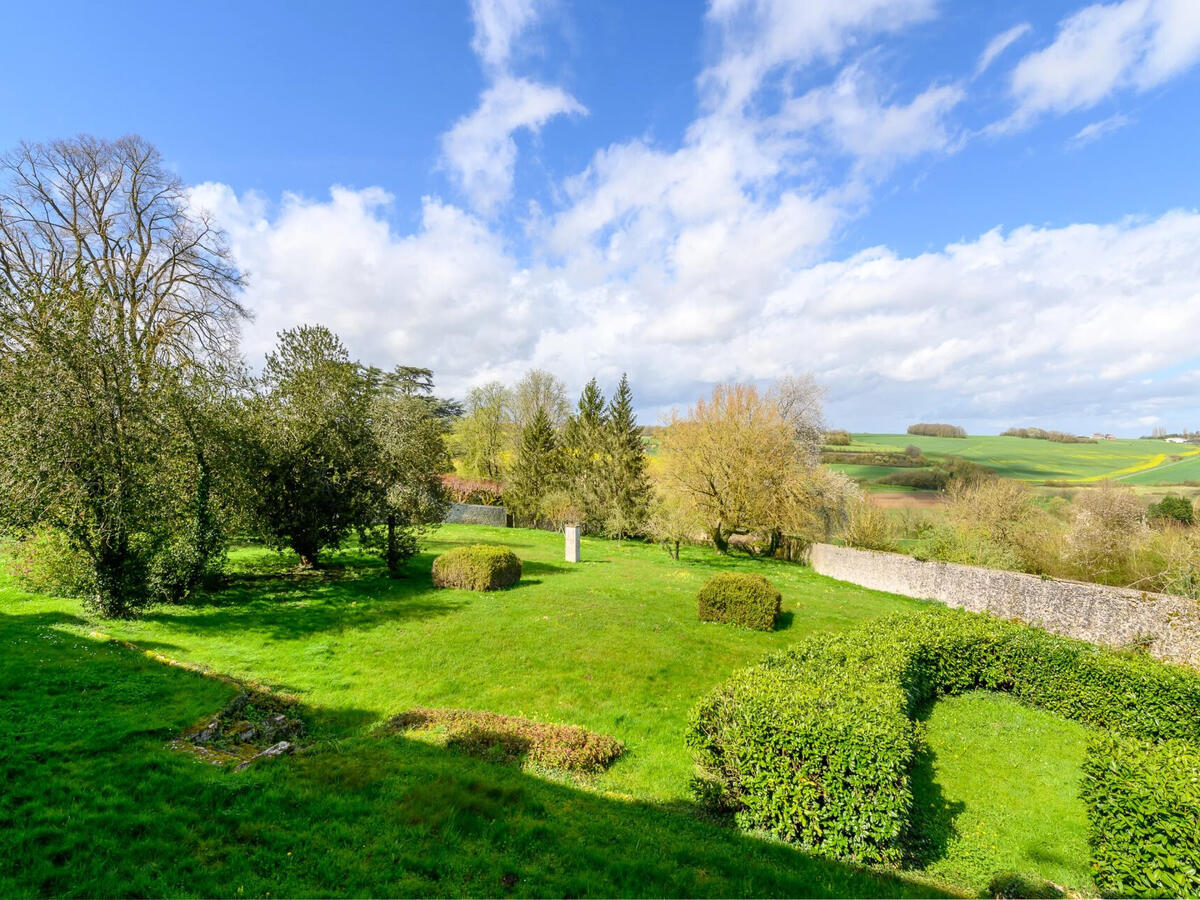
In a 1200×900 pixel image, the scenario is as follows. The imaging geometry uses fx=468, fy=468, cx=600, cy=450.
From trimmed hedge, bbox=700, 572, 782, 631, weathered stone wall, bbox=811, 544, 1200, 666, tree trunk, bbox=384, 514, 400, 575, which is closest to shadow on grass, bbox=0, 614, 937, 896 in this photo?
trimmed hedge, bbox=700, 572, 782, 631

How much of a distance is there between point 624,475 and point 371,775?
27.8m

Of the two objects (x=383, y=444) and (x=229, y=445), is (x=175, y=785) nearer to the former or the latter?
(x=229, y=445)

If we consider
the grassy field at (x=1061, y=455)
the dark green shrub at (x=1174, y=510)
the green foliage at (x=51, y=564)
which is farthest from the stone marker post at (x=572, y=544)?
the grassy field at (x=1061, y=455)

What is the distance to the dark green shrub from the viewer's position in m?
18.7

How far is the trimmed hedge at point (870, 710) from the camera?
4.98m

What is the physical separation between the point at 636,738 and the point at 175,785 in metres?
5.68

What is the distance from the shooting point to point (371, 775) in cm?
544

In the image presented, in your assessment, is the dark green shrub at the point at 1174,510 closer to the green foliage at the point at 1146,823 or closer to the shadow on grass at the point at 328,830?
the green foliage at the point at 1146,823

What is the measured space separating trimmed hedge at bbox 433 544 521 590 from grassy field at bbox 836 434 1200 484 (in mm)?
35444

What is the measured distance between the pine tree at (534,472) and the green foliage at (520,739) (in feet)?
87.3

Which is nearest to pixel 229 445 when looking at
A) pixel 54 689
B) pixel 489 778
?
pixel 54 689

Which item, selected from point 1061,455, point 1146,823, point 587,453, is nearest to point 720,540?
point 587,453

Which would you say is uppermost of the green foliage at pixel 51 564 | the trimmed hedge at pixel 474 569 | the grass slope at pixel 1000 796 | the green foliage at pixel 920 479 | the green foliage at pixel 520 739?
the green foliage at pixel 920 479

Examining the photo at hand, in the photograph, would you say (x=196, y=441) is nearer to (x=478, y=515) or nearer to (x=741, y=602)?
(x=741, y=602)
